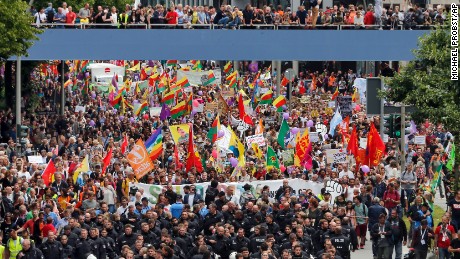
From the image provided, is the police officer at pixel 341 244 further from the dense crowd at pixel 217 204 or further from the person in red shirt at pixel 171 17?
→ the person in red shirt at pixel 171 17

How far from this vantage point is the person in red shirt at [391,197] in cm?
3453

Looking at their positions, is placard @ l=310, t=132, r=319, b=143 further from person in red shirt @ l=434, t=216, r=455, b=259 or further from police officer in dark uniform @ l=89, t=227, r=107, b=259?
police officer in dark uniform @ l=89, t=227, r=107, b=259

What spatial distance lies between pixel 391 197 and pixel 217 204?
388 cm

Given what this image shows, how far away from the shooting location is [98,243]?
30188 mm

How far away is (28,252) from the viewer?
29.3 m

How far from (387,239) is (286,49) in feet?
78.7

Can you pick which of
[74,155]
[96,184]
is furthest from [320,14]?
[96,184]

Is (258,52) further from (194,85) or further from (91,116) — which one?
(194,85)

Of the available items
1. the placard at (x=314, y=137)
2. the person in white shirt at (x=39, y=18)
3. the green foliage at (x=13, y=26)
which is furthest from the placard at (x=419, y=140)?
the person in white shirt at (x=39, y=18)

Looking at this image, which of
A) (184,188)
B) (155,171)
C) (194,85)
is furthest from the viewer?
(194,85)

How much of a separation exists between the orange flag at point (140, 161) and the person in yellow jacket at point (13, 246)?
7573 millimetres

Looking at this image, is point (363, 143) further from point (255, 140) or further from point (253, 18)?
point (253, 18)

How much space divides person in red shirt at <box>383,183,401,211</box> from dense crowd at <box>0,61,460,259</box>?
0.03 m

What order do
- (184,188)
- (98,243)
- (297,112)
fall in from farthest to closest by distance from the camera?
(297,112), (184,188), (98,243)
